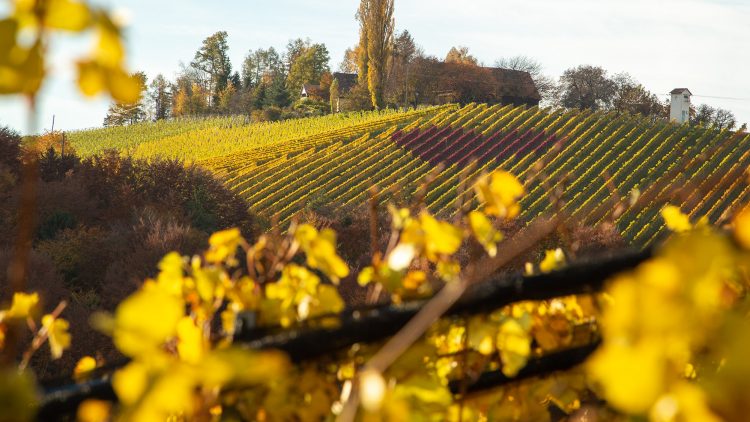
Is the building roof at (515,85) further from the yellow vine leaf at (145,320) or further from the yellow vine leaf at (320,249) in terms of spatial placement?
the yellow vine leaf at (145,320)

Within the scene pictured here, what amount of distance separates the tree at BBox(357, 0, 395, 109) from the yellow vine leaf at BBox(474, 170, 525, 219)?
4173 centimetres

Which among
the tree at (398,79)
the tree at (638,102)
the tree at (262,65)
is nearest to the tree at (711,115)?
the tree at (638,102)

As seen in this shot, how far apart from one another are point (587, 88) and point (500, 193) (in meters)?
50.8

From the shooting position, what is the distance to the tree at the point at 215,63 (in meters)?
56.1

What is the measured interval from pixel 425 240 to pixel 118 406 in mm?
426

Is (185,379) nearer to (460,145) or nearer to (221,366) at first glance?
(221,366)

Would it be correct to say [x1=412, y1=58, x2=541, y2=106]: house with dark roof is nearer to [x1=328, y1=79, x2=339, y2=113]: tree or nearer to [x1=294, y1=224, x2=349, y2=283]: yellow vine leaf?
[x1=328, y1=79, x2=339, y2=113]: tree

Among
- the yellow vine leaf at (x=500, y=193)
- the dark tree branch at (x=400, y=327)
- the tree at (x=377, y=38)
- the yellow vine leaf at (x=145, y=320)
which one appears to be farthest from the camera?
the tree at (x=377, y=38)

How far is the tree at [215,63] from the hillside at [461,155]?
21664 millimetres

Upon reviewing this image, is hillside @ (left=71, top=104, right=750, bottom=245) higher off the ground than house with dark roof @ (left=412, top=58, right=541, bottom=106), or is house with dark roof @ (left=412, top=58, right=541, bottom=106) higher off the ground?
house with dark roof @ (left=412, top=58, right=541, bottom=106)

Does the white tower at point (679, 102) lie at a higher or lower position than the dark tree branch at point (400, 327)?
lower

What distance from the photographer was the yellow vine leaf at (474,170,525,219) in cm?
101

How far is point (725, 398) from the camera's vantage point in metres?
0.41

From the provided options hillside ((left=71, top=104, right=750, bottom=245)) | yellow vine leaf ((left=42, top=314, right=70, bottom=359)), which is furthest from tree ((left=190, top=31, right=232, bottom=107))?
yellow vine leaf ((left=42, top=314, right=70, bottom=359))
